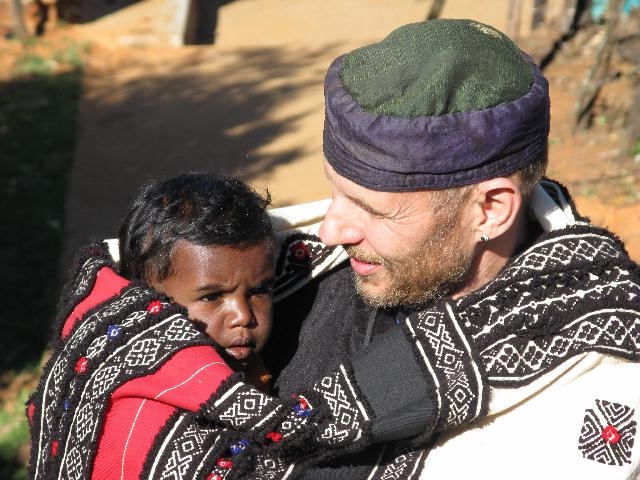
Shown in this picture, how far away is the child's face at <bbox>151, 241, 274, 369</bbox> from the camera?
276 cm

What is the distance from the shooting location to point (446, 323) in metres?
2.38

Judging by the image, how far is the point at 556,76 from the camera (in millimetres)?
9773

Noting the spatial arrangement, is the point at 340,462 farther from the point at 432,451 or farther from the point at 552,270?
the point at 552,270

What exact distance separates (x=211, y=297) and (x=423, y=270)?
677 millimetres

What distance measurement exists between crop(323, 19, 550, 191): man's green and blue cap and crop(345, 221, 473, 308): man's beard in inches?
7.3

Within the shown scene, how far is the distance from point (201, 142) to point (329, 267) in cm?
636

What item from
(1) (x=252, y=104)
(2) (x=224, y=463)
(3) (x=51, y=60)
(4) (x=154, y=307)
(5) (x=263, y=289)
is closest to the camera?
(2) (x=224, y=463)

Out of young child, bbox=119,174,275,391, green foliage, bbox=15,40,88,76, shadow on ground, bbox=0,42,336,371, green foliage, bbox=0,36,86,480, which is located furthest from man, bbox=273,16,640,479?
green foliage, bbox=15,40,88,76

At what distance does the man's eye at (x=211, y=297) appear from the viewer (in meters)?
2.80

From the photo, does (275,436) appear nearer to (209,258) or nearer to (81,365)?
(81,365)

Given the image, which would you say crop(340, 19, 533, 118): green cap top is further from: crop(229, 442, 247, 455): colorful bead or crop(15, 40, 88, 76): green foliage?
crop(15, 40, 88, 76): green foliage

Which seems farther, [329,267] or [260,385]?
[329,267]

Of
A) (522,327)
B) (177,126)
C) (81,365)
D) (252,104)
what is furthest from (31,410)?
(252,104)

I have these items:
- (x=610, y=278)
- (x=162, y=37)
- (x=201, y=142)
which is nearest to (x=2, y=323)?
(x=201, y=142)
